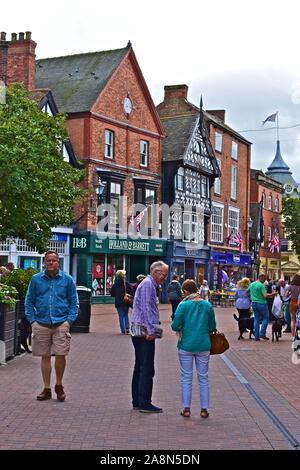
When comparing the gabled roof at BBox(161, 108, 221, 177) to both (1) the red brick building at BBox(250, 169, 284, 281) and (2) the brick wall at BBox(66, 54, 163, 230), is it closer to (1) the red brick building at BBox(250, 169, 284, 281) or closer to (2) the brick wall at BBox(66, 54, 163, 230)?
(2) the brick wall at BBox(66, 54, 163, 230)

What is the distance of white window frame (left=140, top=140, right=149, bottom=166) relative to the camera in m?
38.8

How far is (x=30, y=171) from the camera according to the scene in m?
19.3

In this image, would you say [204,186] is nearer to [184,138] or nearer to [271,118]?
[184,138]

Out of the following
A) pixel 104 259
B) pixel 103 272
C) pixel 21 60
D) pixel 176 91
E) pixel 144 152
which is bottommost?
pixel 103 272

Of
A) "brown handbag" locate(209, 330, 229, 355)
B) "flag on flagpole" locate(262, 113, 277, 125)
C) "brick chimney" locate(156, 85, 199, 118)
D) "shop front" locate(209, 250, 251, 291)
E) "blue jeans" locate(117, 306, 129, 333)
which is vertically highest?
"brick chimney" locate(156, 85, 199, 118)

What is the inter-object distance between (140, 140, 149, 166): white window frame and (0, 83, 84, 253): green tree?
1627 centimetres

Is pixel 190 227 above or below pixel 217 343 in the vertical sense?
above

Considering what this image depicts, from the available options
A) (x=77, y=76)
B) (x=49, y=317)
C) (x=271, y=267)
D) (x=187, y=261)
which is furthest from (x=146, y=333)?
(x=271, y=267)

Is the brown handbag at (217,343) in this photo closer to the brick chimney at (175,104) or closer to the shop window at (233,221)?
the brick chimney at (175,104)

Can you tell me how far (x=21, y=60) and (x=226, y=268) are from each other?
23.1 metres

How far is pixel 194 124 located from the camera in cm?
4225

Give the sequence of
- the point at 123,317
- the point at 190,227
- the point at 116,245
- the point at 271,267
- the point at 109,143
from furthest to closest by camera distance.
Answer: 1. the point at 271,267
2. the point at 190,227
3. the point at 109,143
4. the point at 116,245
5. the point at 123,317

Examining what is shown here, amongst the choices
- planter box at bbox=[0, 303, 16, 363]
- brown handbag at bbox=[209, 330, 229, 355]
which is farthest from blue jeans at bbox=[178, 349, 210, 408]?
planter box at bbox=[0, 303, 16, 363]

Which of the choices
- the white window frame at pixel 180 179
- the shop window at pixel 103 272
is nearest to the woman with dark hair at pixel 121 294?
the shop window at pixel 103 272
